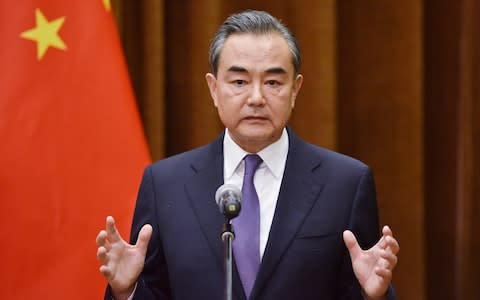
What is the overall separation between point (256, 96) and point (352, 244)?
408 millimetres

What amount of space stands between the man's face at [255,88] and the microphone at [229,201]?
439 millimetres

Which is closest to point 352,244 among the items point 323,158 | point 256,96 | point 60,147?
point 323,158

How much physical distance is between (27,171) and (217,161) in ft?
1.81

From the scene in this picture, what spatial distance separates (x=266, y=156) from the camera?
2.08 metres

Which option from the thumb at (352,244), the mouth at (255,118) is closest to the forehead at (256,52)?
the mouth at (255,118)

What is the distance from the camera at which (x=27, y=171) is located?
2.32m

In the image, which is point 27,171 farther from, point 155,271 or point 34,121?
point 155,271

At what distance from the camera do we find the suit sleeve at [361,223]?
78.4 inches

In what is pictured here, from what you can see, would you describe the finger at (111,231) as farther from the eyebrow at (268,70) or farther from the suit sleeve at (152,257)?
the eyebrow at (268,70)

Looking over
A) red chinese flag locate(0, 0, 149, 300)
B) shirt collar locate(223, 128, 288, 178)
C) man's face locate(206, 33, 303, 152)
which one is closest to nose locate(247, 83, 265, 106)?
man's face locate(206, 33, 303, 152)

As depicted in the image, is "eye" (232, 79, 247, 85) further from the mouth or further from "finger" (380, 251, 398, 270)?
"finger" (380, 251, 398, 270)

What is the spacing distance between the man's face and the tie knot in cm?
3

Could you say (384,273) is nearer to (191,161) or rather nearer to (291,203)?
(291,203)

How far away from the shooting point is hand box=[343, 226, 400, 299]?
5.94 feet
